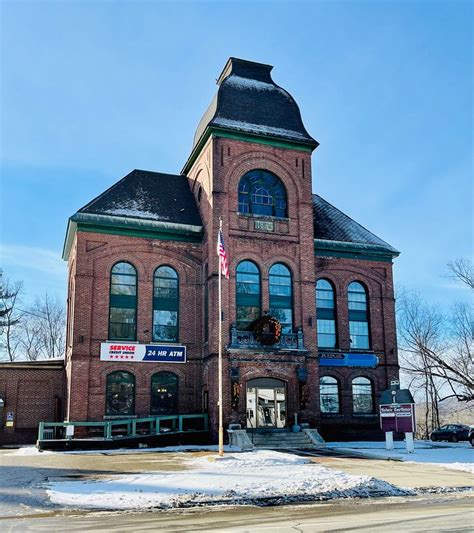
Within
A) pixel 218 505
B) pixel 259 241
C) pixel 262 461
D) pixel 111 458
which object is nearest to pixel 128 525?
pixel 218 505

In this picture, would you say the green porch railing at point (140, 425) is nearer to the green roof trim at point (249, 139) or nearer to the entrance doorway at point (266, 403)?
the entrance doorway at point (266, 403)

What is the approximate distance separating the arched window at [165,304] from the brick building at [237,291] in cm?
5

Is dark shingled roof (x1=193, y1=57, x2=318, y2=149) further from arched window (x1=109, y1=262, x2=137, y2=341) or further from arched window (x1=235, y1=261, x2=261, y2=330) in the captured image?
arched window (x1=109, y1=262, x2=137, y2=341)

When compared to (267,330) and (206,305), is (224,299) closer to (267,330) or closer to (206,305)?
(206,305)

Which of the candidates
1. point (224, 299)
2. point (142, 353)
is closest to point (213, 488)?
point (224, 299)

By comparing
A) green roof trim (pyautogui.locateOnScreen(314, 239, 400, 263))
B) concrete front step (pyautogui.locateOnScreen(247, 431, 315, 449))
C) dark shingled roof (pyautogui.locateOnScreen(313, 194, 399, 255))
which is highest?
dark shingled roof (pyautogui.locateOnScreen(313, 194, 399, 255))

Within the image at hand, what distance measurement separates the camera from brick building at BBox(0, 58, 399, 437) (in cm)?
2878

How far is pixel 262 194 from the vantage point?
31750 mm

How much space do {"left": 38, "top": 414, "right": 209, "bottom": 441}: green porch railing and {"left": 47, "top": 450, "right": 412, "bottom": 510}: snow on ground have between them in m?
10.1

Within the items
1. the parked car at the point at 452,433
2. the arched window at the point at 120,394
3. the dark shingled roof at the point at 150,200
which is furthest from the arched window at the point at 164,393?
the parked car at the point at 452,433

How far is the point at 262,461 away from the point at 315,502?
6.75 metres

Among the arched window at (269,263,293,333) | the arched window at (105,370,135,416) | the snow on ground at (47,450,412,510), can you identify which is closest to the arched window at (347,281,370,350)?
the arched window at (269,263,293,333)

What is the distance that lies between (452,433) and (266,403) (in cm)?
1481

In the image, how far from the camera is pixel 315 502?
13.1 metres
